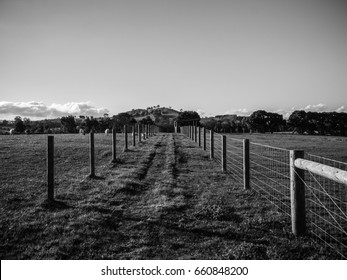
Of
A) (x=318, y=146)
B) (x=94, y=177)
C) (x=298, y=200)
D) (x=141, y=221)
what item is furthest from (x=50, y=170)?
(x=318, y=146)

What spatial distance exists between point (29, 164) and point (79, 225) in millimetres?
8295

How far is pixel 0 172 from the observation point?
1025 centimetres

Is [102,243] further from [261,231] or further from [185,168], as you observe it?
[185,168]

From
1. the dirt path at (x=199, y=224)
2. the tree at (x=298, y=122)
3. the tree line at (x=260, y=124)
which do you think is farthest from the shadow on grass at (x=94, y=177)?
the tree at (x=298, y=122)

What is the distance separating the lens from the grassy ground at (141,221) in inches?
165

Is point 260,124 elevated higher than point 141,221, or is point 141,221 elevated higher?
point 260,124

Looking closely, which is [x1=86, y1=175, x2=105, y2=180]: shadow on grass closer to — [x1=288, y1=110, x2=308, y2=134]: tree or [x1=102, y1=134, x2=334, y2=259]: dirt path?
[x1=102, y1=134, x2=334, y2=259]: dirt path

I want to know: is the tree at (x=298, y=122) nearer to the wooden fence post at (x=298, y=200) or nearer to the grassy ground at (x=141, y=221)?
the grassy ground at (x=141, y=221)

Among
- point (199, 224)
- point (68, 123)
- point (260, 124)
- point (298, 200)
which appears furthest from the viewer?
point (68, 123)

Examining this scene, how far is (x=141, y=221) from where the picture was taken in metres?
5.39

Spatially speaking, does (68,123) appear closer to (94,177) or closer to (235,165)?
(94,177)

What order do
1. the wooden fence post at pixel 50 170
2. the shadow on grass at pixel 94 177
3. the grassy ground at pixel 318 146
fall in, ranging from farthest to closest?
the grassy ground at pixel 318 146 < the shadow on grass at pixel 94 177 < the wooden fence post at pixel 50 170

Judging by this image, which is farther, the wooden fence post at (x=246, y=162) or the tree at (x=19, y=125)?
the tree at (x=19, y=125)
